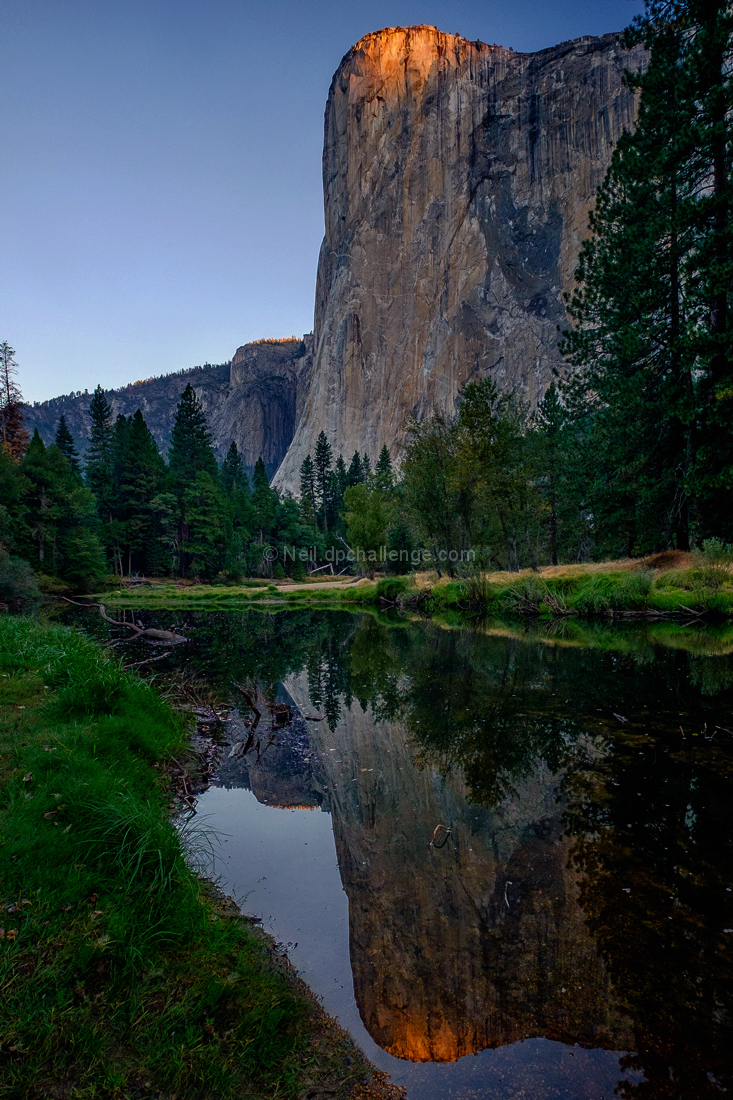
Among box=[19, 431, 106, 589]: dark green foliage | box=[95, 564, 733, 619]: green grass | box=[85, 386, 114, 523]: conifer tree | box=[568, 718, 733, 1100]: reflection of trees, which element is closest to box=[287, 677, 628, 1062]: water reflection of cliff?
box=[568, 718, 733, 1100]: reflection of trees

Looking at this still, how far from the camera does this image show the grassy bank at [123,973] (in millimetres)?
2094

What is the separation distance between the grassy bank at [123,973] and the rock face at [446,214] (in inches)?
3357

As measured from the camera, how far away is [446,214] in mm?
95875

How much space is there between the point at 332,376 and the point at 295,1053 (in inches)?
4429

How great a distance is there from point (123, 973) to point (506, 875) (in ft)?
8.31

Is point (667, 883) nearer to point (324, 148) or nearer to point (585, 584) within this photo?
point (585, 584)

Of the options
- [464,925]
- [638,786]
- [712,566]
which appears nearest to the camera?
[464,925]

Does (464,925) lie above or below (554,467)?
below

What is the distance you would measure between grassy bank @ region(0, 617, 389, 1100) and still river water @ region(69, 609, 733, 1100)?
16.5 inches

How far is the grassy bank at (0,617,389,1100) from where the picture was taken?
6.87 ft

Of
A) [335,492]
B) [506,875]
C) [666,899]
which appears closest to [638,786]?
[666,899]

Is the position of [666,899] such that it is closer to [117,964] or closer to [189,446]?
[117,964]

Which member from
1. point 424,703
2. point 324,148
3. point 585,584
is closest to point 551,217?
point 324,148

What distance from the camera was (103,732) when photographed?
5203 millimetres
